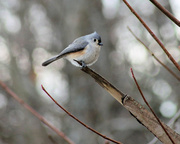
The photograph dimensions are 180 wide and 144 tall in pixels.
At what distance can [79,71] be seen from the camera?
5.04 m

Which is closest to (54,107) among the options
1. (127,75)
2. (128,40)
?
(127,75)

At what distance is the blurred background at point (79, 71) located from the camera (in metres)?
5.18

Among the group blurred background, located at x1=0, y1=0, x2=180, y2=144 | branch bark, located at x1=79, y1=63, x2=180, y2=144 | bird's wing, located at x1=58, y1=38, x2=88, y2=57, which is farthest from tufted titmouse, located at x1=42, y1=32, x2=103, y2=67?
blurred background, located at x1=0, y1=0, x2=180, y2=144

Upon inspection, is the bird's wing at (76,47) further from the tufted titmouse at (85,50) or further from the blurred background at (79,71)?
the blurred background at (79,71)

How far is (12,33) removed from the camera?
22.9 ft

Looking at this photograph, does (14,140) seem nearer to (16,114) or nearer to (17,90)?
(16,114)

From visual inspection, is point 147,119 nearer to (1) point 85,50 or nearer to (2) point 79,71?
(1) point 85,50

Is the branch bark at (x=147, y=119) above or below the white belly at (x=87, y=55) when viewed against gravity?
below

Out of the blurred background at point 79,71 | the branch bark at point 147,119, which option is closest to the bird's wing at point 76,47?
the branch bark at point 147,119

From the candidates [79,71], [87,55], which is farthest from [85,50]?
[79,71]

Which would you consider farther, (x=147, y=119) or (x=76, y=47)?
(x=76, y=47)

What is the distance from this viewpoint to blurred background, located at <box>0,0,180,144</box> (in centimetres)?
518

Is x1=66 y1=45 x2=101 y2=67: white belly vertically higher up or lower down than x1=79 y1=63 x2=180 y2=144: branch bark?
higher up

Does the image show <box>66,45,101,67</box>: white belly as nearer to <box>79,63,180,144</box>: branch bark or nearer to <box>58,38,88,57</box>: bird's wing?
<box>58,38,88,57</box>: bird's wing
